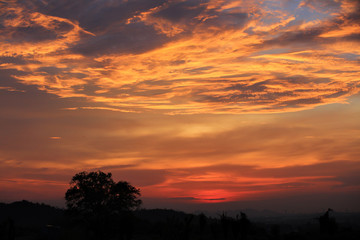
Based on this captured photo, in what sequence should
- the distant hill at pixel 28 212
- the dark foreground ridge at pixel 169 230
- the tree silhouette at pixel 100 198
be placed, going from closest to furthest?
1. the dark foreground ridge at pixel 169 230
2. the tree silhouette at pixel 100 198
3. the distant hill at pixel 28 212

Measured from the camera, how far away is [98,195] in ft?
210

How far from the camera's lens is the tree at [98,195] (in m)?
64.0

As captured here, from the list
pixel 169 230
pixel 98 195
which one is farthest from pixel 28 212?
pixel 169 230

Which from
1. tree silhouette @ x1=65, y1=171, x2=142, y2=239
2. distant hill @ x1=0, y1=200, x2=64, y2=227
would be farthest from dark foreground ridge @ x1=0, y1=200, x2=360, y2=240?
distant hill @ x1=0, y1=200, x2=64, y2=227

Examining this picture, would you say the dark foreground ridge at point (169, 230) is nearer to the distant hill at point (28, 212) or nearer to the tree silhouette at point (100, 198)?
the tree silhouette at point (100, 198)

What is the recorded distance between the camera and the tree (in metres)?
64.0

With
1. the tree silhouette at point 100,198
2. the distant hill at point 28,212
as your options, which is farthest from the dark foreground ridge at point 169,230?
the distant hill at point 28,212

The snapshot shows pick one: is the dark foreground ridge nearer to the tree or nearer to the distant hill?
the tree

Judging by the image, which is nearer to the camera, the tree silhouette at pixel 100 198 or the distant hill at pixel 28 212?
the tree silhouette at pixel 100 198

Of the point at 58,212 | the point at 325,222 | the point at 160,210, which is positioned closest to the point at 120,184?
the point at 325,222

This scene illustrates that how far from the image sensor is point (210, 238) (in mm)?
60875

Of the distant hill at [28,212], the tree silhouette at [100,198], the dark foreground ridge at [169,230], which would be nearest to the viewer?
the dark foreground ridge at [169,230]

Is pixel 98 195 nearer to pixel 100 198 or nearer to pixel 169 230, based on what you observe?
pixel 100 198

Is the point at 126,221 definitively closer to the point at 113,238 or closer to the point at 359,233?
the point at 113,238
